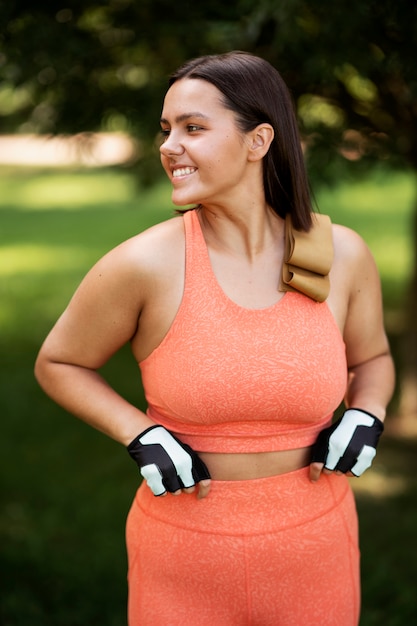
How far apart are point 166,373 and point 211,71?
626 millimetres

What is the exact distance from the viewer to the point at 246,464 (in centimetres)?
185

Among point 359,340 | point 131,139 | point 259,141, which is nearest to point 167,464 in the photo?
point 359,340

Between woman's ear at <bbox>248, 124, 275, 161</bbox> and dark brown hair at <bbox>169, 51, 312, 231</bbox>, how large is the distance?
0.02 m

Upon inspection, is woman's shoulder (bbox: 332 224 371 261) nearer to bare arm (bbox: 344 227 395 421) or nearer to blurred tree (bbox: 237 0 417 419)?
bare arm (bbox: 344 227 395 421)

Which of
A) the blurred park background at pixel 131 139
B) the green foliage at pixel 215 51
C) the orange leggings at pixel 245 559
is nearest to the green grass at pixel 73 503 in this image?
the blurred park background at pixel 131 139

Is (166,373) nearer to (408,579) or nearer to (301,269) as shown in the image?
(301,269)

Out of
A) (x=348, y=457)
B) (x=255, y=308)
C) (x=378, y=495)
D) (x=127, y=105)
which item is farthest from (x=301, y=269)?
(x=378, y=495)

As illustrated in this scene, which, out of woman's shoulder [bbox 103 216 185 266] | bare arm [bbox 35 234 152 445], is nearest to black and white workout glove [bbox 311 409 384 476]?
bare arm [bbox 35 234 152 445]

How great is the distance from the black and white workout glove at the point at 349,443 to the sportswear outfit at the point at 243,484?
36 millimetres

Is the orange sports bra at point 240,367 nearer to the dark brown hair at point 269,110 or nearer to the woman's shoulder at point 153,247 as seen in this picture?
the woman's shoulder at point 153,247

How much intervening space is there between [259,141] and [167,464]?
0.70m

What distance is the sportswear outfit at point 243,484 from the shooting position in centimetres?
178

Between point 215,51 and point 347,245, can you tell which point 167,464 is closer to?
point 347,245

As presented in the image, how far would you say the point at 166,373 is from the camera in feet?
5.94
